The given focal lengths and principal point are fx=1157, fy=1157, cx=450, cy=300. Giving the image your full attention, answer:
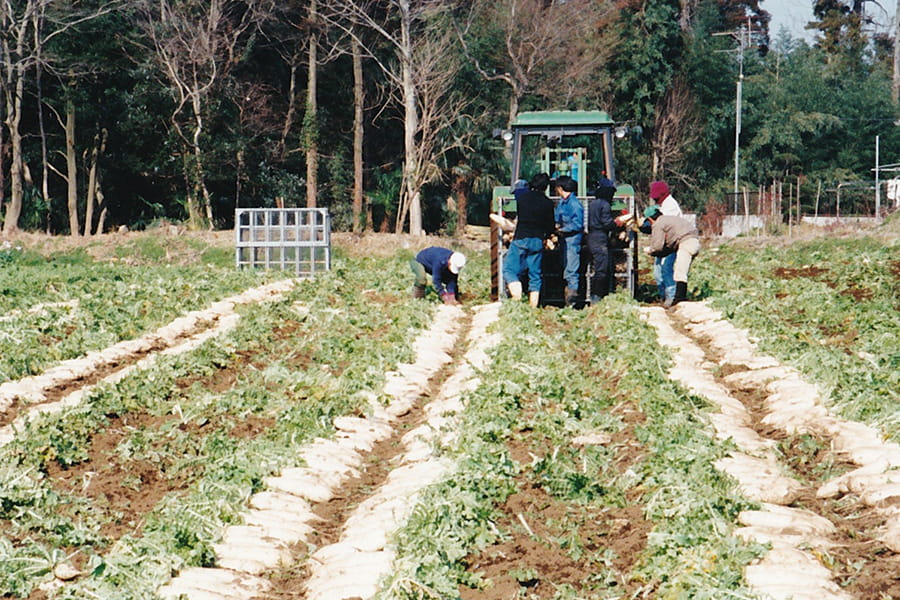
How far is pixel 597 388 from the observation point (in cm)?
945

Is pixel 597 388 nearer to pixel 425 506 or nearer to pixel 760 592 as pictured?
pixel 425 506

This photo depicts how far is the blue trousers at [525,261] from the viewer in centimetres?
1397

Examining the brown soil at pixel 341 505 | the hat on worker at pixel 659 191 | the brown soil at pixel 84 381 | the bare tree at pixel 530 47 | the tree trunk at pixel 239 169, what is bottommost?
the brown soil at pixel 341 505

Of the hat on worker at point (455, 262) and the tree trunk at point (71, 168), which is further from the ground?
the tree trunk at point (71, 168)

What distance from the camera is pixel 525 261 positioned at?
14.6 meters

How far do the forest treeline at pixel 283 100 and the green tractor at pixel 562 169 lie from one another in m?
17.2

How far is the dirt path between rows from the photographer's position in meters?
5.14

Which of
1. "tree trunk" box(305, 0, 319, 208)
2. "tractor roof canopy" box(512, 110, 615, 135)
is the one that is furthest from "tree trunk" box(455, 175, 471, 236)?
"tractor roof canopy" box(512, 110, 615, 135)

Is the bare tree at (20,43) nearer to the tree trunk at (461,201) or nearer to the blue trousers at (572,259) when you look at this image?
the tree trunk at (461,201)

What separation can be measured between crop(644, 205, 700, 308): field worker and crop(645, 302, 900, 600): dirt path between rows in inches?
143

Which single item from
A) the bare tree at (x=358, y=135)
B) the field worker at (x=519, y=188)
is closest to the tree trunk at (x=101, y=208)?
the bare tree at (x=358, y=135)

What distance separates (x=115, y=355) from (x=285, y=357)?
177 centimetres

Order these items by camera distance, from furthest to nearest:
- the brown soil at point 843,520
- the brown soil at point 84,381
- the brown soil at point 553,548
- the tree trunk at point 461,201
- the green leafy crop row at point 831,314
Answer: the tree trunk at point 461,201 < the brown soil at point 84,381 < the green leafy crop row at point 831,314 < the brown soil at point 553,548 < the brown soil at point 843,520

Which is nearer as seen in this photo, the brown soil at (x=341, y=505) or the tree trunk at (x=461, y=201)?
the brown soil at (x=341, y=505)
